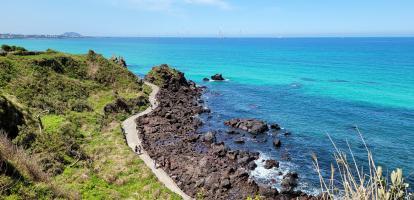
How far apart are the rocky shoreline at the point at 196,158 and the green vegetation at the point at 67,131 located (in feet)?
14.7

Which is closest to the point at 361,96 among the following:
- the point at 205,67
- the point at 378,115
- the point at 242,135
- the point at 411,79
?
the point at 378,115

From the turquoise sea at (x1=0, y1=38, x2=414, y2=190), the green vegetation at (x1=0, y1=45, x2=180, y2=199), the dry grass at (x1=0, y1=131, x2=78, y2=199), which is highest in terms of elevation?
the dry grass at (x1=0, y1=131, x2=78, y2=199)

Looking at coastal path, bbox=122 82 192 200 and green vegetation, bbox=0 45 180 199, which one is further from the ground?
green vegetation, bbox=0 45 180 199

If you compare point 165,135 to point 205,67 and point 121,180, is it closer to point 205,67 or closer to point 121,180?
point 121,180

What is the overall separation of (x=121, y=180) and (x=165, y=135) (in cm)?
2118

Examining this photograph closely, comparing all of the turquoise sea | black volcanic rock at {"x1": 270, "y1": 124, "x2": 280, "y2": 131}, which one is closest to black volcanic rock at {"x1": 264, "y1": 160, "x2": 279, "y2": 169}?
the turquoise sea

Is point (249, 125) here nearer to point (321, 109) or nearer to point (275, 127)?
point (275, 127)

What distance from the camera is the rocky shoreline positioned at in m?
44.9

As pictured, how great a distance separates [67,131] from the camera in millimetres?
56031

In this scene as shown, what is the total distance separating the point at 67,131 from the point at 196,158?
68.9 ft

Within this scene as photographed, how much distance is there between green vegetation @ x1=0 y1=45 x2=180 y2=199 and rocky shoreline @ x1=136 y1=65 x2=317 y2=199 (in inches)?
Result: 176

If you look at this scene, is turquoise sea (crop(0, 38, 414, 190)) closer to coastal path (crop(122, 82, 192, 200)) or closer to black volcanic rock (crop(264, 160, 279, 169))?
black volcanic rock (crop(264, 160, 279, 169))

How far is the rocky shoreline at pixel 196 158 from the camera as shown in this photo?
44.9 meters

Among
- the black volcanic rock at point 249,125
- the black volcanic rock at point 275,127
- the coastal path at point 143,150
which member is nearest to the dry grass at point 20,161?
the coastal path at point 143,150
